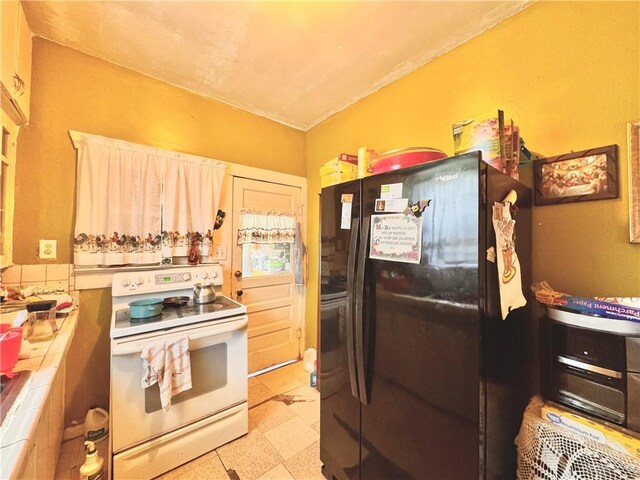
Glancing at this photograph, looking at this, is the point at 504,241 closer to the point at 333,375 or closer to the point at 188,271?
the point at 333,375

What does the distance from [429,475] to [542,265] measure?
117 cm

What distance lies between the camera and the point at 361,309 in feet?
4.05

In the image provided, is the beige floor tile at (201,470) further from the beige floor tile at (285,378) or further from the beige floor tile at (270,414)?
the beige floor tile at (285,378)

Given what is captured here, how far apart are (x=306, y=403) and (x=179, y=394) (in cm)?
107

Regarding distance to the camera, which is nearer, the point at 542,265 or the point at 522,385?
the point at 522,385

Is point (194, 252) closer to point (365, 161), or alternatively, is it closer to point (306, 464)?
point (365, 161)

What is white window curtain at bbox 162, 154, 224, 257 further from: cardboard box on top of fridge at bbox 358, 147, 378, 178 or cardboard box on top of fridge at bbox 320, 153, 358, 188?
cardboard box on top of fridge at bbox 358, 147, 378, 178

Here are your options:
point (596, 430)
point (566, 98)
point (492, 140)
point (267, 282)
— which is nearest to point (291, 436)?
point (267, 282)

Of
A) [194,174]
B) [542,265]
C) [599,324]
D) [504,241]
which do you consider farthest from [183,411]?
[542,265]

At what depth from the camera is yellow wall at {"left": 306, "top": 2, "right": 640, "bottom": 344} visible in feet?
3.87

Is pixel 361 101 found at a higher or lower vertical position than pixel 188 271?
higher

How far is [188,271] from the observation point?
84.4 inches

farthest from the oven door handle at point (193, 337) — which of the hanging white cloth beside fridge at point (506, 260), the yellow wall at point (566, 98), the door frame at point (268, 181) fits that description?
the yellow wall at point (566, 98)

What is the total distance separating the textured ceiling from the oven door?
1.86 meters
